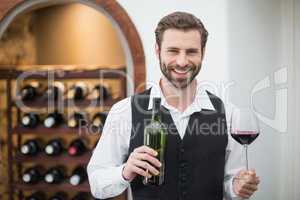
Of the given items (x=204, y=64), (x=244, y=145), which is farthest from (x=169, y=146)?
(x=204, y=64)

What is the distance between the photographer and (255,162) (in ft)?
6.97

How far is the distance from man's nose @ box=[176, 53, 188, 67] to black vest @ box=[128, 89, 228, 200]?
0.22 m

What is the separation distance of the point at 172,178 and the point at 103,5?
1.06 m

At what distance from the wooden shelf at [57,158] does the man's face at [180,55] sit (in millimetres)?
1190

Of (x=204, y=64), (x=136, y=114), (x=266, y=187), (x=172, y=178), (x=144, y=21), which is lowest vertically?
(x=266, y=187)

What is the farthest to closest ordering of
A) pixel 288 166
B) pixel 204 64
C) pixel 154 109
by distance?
pixel 288 166, pixel 204 64, pixel 154 109

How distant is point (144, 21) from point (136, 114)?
0.62 m

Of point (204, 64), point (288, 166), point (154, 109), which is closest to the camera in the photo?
point (154, 109)

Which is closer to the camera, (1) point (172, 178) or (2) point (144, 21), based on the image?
(1) point (172, 178)

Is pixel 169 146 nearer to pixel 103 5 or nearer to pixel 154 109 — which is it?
pixel 154 109

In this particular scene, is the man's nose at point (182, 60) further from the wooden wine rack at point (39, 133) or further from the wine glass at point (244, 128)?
the wooden wine rack at point (39, 133)

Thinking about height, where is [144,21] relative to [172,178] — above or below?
above

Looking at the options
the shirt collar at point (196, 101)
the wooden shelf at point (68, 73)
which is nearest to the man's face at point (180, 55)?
the shirt collar at point (196, 101)

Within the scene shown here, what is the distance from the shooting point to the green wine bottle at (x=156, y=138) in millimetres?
1646
